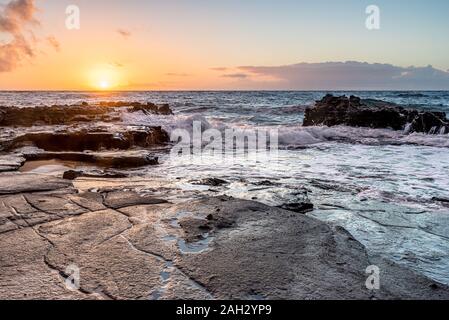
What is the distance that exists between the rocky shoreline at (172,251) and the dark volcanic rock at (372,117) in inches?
534

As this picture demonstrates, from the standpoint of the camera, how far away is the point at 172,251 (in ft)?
10.5

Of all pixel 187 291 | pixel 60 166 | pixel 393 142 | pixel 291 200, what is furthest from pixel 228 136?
pixel 187 291

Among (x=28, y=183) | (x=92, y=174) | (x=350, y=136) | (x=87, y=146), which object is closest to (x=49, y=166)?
(x=92, y=174)

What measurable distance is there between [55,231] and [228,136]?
12824mm

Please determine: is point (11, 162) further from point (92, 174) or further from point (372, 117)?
point (372, 117)

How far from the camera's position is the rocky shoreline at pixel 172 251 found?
2.59 meters

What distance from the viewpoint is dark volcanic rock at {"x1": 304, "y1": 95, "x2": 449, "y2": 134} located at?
1617 centimetres

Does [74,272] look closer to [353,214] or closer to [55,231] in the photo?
[55,231]

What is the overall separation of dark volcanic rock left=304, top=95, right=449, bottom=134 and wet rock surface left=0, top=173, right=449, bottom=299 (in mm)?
14271

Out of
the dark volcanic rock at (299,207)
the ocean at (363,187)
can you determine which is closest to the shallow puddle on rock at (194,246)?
the ocean at (363,187)

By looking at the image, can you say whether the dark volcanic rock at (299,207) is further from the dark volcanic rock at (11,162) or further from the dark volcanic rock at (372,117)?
the dark volcanic rock at (372,117)

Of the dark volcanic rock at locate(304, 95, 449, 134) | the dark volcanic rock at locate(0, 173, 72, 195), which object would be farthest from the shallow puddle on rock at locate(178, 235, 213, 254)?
the dark volcanic rock at locate(304, 95, 449, 134)

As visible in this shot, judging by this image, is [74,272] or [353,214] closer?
[74,272]

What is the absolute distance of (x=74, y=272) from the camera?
280 centimetres
